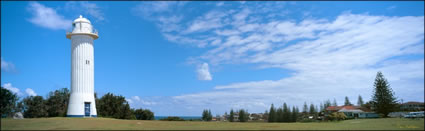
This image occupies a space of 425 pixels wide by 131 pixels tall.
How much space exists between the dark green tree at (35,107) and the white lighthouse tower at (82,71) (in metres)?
12.3

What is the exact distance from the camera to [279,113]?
223ft

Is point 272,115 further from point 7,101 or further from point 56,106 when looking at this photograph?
point 7,101

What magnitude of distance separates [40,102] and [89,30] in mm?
14924

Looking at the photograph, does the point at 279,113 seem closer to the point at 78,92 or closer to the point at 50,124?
the point at 78,92

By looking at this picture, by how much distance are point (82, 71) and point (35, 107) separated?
14.0 metres

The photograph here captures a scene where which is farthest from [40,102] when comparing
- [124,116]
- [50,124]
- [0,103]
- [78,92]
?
[50,124]

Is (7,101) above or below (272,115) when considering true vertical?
above

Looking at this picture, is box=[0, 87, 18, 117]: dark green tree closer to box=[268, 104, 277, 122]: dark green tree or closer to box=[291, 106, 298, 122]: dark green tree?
box=[268, 104, 277, 122]: dark green tree

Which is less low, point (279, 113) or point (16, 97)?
point (16, 97)

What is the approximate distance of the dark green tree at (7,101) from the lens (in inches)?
1521

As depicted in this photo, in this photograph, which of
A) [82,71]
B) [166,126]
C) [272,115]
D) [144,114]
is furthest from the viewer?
[272,115]

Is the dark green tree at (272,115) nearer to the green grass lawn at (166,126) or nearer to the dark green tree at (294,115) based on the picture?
the dark green tree at (294,115)

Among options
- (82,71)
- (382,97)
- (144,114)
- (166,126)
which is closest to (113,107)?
(144,114)

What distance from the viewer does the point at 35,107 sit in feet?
119
